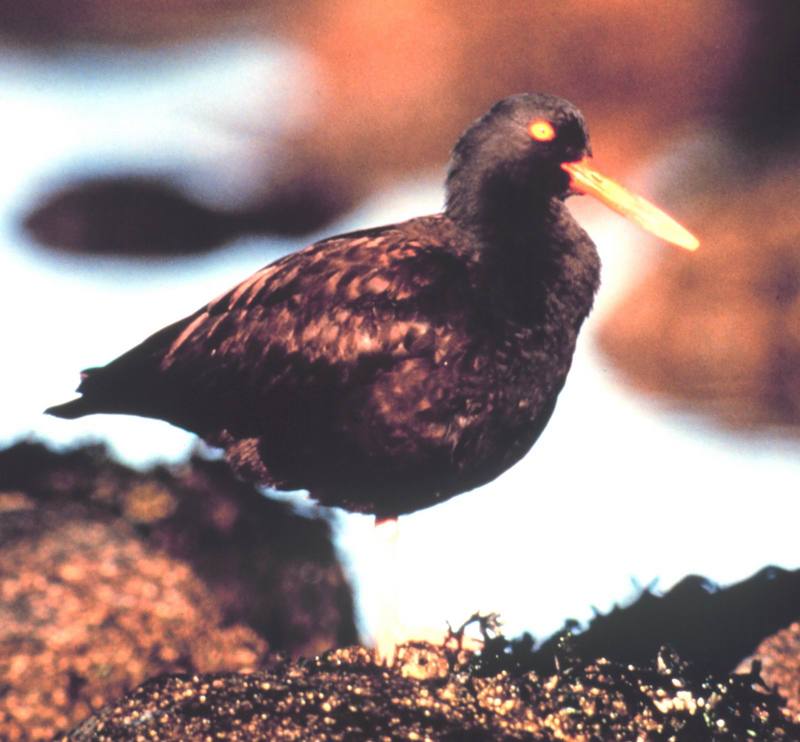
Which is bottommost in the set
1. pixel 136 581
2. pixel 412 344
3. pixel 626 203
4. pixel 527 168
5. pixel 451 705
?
pixel 451 705

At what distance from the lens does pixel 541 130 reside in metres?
4.25

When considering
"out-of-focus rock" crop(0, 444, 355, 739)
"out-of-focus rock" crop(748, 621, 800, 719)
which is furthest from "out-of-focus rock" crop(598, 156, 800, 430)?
"out-of-focus rock" crop(748, 621, 800, 719)

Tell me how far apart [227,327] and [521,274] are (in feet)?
4.15

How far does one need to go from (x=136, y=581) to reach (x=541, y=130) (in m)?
2.94

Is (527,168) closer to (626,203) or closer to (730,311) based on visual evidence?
(626,203)

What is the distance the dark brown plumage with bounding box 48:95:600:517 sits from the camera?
377 cm

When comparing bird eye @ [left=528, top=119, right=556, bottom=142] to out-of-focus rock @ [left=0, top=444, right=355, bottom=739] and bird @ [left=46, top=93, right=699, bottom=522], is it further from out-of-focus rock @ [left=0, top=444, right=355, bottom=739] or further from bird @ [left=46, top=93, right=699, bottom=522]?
out-of-focus rock @ [left=0, top=444, right=355, bottom=739]

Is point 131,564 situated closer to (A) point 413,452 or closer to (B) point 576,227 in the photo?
(A) point 413,452

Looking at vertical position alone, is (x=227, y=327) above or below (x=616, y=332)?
below

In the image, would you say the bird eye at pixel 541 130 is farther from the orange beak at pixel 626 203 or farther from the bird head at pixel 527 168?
the orange beak at pixel 626 203

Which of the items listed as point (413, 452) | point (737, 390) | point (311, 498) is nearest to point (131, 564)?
point (311, 498)

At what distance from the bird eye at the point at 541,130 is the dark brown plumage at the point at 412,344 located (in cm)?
2

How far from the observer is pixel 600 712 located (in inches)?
130

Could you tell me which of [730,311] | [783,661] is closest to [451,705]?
[783,661]
